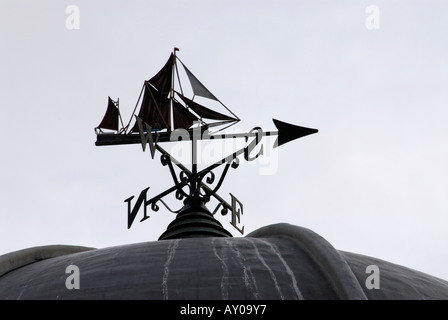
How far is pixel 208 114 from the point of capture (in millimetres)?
31359

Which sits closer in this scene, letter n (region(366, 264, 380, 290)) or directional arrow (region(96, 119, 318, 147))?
letter n (region(366, 264, 380, 290))

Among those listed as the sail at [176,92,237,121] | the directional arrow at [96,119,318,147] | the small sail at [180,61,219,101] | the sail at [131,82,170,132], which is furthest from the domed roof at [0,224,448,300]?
the small sail at [180,61,219,101]

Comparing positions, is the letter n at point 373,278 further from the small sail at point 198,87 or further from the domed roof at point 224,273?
the small sail at point 198,87

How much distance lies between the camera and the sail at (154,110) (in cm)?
3123

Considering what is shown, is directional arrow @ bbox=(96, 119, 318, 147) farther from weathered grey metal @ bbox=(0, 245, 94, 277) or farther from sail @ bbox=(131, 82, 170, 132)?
weathered grey metal @ bbox=(0, 245, 94, 277)

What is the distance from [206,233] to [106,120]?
23.0 feet

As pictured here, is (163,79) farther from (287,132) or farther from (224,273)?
(224,273)

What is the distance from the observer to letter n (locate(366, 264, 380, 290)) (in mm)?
22505

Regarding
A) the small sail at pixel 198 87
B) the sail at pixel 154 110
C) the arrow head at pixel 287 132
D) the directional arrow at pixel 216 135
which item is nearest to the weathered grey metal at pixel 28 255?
the directional arrow at pixel 216 135

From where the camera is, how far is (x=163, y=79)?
1280 inches

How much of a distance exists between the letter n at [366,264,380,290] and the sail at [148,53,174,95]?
10736 millimetres

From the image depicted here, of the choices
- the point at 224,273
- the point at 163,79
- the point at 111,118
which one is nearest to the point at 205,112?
the point at 163,79
